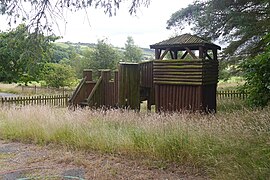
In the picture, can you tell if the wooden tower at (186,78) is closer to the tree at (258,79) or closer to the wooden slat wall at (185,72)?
the wooden slat wall at (185,72)

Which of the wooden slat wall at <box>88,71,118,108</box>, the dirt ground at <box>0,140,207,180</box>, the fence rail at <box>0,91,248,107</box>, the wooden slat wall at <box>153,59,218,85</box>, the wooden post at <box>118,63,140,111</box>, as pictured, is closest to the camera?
the dirt ground at <box>0,140,207,180</box>

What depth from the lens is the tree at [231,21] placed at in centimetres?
1239

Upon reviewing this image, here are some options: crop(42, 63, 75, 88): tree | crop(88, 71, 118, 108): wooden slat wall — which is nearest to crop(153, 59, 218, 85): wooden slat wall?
crop(88, 71, 118, 108): wooden slat wall

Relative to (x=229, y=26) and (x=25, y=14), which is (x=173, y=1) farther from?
(x=229, y=26)

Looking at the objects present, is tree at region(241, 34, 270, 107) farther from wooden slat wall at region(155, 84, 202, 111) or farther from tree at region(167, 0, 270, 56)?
tree at region(167, 0, 270, 56)

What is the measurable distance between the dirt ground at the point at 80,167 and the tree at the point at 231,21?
28.9 ft

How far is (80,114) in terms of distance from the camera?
7980 mm

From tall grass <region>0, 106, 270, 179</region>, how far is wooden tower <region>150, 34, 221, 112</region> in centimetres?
287

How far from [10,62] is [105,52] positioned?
9553 mm

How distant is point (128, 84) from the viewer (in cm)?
1041

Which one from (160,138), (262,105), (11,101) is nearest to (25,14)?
(160,138)

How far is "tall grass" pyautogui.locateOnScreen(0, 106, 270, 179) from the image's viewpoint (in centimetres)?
400

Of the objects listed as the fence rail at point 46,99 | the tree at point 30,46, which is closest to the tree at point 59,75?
the fence rail at point 46,99

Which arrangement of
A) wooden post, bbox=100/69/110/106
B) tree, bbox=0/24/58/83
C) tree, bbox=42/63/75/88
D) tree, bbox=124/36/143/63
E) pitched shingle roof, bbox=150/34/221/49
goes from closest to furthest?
tree, bbox=0/24/58/83 → pitched shingle roof, bbox=150/34/221/49 → wooden post, bbox=100/69/110/106 → tree, bbox=42/63/75/88 → tree, bbox=124/36/143/63
